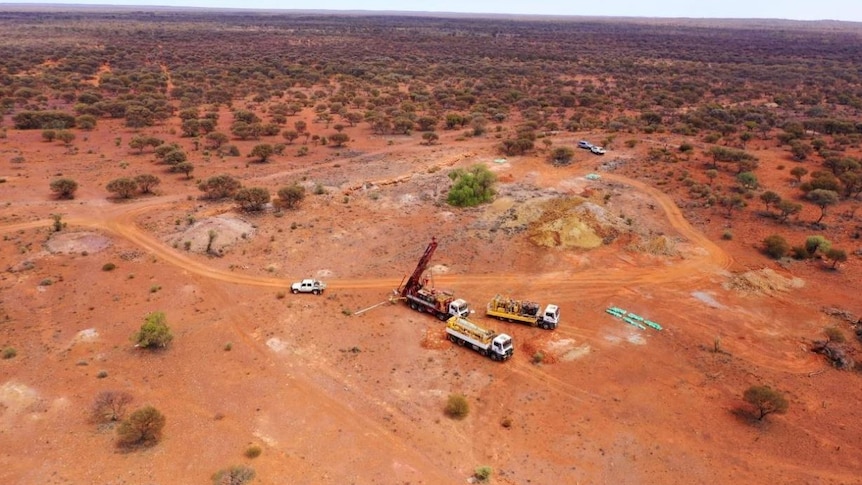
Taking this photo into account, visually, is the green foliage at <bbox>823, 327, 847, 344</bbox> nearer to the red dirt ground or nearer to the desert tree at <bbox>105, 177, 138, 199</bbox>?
the red dirt ground

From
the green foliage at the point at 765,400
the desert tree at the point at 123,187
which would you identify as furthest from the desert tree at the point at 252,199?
the green foliage at the point at 765,400

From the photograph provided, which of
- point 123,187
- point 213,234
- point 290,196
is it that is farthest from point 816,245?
Answer: point 123,187

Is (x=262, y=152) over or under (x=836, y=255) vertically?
over

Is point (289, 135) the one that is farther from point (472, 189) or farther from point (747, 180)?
point (747, 180)

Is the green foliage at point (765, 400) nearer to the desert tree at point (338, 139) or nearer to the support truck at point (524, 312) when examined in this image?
the support truck at point (524, 312)

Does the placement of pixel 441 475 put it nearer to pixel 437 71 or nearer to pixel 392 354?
pixel 392 354
